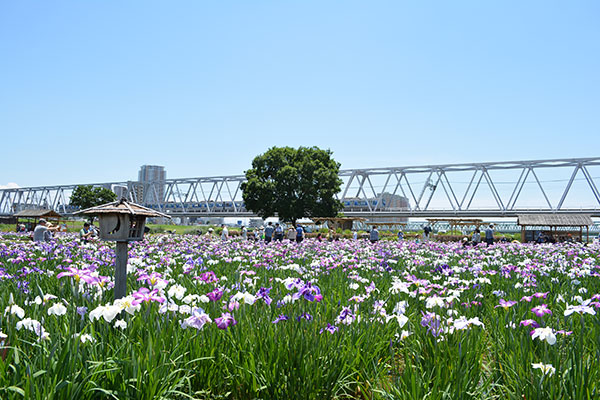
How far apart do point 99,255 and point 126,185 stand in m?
98.6

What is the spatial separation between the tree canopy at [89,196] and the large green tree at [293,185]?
160ft

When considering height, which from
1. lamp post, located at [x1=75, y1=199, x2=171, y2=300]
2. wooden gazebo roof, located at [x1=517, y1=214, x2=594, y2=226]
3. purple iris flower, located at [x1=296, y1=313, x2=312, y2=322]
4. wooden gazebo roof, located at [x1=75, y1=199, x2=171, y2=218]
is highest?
wooden gazebo roof, located at [x1=517, y1=214, x2=594, y2=226]

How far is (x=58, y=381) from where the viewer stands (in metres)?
2.14

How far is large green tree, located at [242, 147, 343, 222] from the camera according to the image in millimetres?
40562

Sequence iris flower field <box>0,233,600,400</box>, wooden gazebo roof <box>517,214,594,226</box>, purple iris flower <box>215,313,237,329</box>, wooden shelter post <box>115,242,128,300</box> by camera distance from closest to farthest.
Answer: iris flower field <box>0,233,600,400</box> → purple iris flower <box>215,313,237,329</box> → wooden shelter post <box>115,242,128,300</box> → wooden gazebo roof <box>517,214,594,226</box>

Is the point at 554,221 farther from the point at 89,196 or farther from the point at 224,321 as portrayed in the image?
the point at 89,196

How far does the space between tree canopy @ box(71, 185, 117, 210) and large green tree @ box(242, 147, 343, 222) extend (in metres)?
48.8

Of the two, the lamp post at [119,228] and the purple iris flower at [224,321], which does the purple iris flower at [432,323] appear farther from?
the lamp post at [119,228]

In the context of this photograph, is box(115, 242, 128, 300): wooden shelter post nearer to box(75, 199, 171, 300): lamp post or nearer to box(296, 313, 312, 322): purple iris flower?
box(75, 199, 171, 300): lamp post

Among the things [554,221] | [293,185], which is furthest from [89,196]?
[554,221]

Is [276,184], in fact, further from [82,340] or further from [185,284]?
Result: [82,340]

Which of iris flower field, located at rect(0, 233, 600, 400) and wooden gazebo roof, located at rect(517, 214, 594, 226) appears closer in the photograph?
iris flower field, located at rect(0, 233, 600, 400)

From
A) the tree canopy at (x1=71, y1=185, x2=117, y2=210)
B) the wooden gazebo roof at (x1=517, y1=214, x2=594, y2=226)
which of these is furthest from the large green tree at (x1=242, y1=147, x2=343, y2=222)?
the tree canopy at (x1=71, y1=185, x2=117, y2=210)

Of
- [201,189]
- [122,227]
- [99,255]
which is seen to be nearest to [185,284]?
[122,227]
